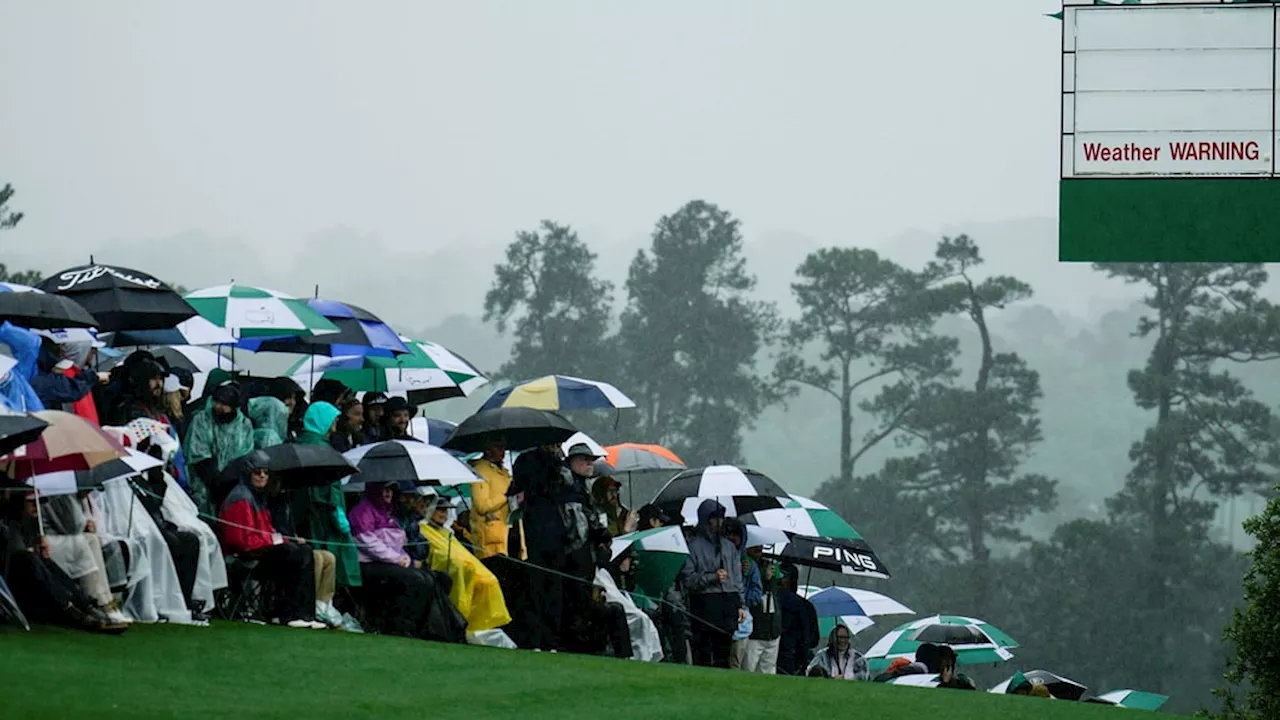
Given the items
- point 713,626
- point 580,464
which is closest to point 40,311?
point 580,464

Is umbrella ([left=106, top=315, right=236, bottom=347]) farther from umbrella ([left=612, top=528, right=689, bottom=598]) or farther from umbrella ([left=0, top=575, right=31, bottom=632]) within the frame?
umbrella ([left=0, top=575, right=31, bottom=632])

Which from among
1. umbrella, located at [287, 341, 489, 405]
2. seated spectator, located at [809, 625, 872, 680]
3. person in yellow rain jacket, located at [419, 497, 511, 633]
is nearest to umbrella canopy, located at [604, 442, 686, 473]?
umbrella, located at [287, 341, 489, 405]

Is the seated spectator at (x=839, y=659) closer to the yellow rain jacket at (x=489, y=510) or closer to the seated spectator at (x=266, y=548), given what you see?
→ the yellow rain jacket at (x=489, y=510)

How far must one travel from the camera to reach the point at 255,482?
1300cm

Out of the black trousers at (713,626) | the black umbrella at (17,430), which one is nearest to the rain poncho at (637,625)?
the black trousers at (713,626)

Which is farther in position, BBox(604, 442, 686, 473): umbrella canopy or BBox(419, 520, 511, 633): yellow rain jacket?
BBox(604, 442, 686, 473): umbrella canopy

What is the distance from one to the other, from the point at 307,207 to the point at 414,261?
10701 mm

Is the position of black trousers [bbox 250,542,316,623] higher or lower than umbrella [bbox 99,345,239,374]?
lower

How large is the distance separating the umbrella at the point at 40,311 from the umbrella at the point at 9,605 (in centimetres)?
179

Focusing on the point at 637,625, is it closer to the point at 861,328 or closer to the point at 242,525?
the point at 242,525

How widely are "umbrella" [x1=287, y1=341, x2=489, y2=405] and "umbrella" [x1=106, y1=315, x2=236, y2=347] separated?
276cm

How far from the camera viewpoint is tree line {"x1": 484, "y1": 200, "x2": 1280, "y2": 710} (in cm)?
5362

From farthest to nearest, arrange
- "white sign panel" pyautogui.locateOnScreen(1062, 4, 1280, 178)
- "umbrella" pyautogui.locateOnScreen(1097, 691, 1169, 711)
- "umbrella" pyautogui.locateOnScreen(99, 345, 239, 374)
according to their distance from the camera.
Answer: "umbrella" pyautogui.locateOnScreen(1097, 691, 1169, 711) < "umbrella" pyautogui.locateOnScreen(99, 345, 239, 374) < "white sign panel" pyautogui.locateOnScreen(1062, 4, 1280, 178)

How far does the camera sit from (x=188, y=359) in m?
17.4
